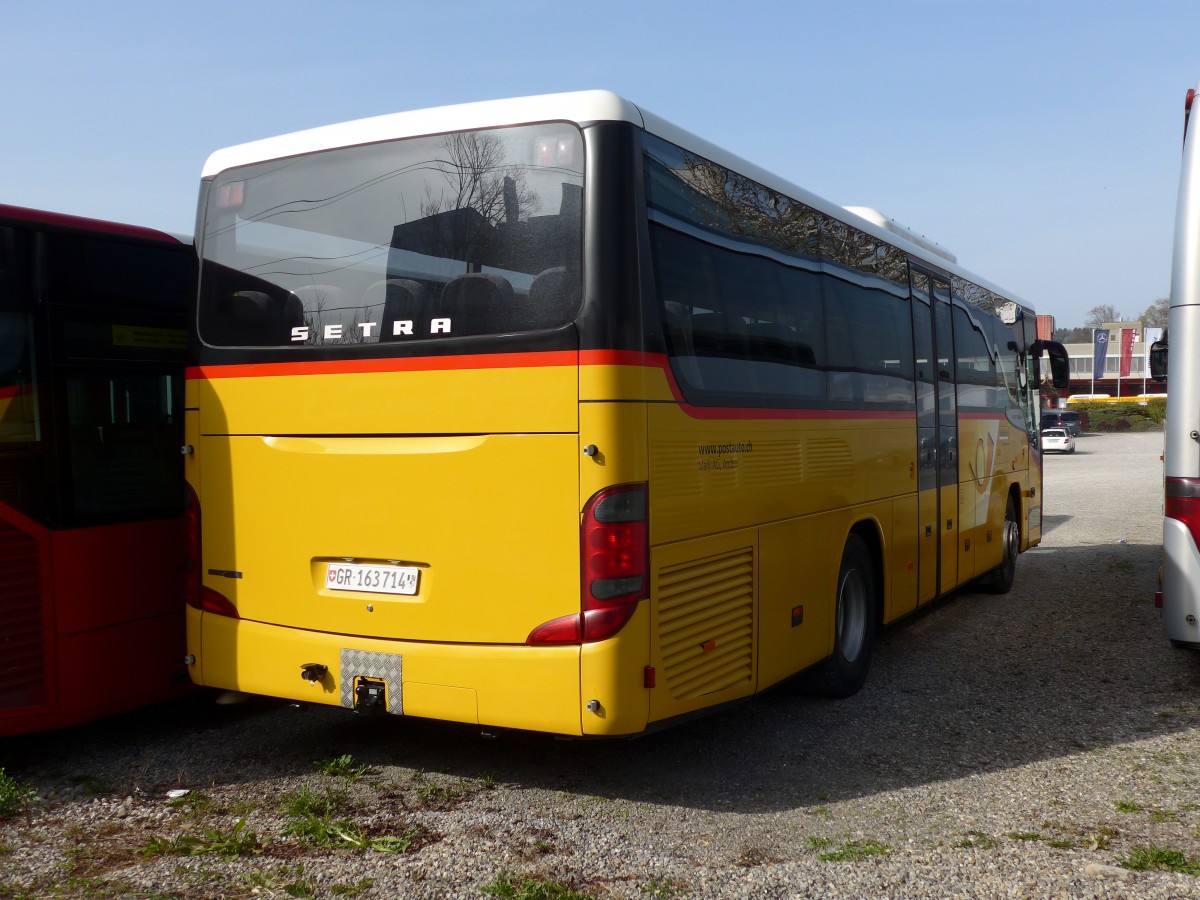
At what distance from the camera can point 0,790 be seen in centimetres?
503

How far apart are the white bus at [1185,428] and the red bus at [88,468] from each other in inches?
225

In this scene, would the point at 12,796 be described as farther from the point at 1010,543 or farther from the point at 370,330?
the point at 1010,543

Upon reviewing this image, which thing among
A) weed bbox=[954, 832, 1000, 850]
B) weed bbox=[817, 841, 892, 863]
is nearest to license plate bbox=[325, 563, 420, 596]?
weed bbox=[817, 841, 892, 863]

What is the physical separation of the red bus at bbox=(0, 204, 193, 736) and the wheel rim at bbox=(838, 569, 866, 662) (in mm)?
3878

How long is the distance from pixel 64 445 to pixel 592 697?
3.01 metres

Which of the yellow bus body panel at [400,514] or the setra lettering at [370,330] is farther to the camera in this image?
the setra lettering at [370,330]

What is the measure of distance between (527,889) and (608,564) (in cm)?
131

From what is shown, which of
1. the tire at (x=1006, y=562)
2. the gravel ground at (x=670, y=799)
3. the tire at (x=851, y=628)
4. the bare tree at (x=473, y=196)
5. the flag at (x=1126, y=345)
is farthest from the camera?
the flag at (x=1126, y=345)

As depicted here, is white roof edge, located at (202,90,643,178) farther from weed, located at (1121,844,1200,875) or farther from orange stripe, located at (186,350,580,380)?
weed, located at (1121,844,1200,875)

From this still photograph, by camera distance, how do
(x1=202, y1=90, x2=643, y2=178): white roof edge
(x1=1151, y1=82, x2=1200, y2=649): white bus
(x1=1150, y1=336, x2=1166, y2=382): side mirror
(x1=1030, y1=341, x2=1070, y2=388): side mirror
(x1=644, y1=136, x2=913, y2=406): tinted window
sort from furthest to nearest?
1. (x1=1030, y1=341, x2=1070, y2=388): side mirror
2. (x1=1150, y1=336, x2=1166, y2=382): side mirror
3. (x1=1151, y1=82, x2=1200, y2=649): white bus
4. (x1=644, y1=136, x2=913, y2=406): tinted window
5. (x1=202, y1=90, x2=643, y2=178): white roof edge

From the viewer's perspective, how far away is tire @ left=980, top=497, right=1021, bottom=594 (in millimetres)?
11312

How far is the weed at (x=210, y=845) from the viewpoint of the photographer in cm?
446

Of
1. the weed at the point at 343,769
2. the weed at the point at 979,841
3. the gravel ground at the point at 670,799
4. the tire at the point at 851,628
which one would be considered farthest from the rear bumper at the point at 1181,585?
the weed at the point at 343,769

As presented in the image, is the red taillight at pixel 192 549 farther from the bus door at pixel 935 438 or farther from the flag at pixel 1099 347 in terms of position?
the flag at pixel 1099 347
